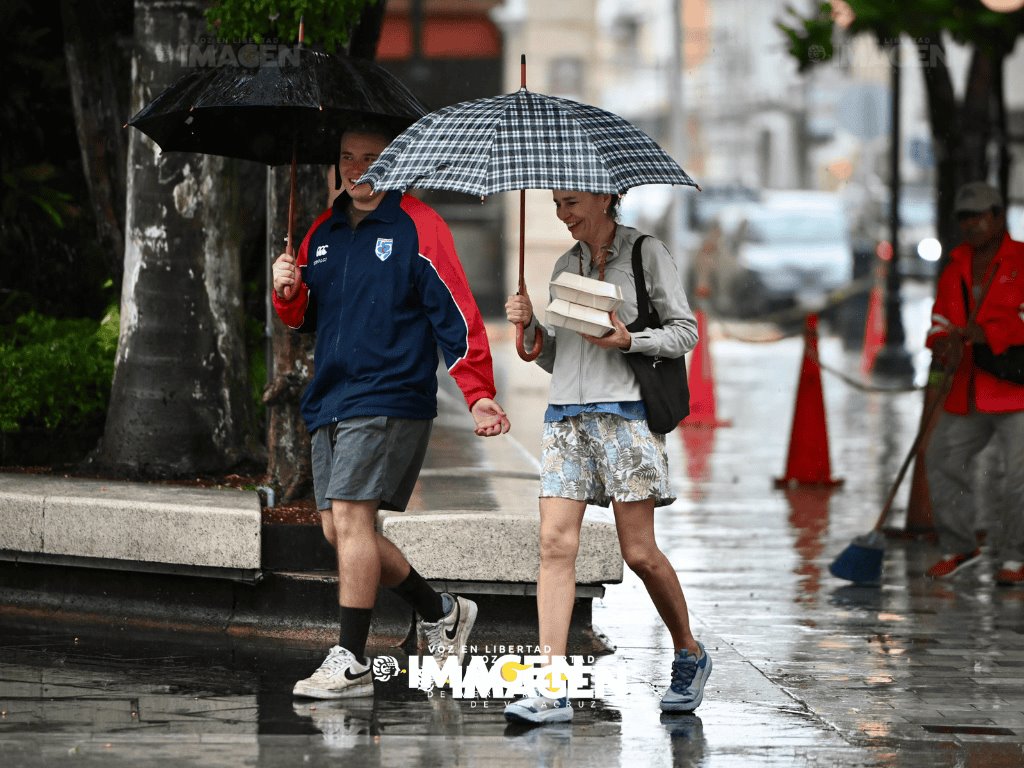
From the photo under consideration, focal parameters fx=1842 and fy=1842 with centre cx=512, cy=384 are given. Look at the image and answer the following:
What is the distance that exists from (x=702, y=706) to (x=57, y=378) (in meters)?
4.19

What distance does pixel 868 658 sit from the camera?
708 centimetres

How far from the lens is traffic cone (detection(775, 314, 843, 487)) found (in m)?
12.6

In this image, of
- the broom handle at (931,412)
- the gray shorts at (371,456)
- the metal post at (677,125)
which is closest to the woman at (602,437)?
the gray shorts at (371,456)

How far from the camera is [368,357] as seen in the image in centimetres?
608

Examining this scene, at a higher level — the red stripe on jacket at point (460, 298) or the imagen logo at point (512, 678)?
the red stripe on jacket at point (460, 298)

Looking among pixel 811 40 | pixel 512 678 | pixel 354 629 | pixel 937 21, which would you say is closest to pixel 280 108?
pixel 354 629

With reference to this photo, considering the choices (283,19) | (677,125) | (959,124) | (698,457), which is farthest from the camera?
(677,125)

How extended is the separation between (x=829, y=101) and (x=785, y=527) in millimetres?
40245

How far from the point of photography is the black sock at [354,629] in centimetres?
614

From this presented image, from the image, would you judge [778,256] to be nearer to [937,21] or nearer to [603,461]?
[937,21]

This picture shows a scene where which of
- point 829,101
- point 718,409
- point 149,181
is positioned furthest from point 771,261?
point 149,181

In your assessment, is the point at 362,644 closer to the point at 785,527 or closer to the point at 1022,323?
the point at 1022,323

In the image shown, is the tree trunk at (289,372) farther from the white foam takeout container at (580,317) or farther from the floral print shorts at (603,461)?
the white foam takeout container at (580,317)

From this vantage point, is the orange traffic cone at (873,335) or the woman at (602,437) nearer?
the woman at (602,437)
